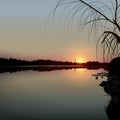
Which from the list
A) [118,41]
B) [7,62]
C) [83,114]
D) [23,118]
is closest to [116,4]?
[118,41]

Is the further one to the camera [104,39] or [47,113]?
[47,113]

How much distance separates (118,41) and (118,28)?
200mm

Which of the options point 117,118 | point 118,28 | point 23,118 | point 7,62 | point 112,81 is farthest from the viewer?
point 7,62

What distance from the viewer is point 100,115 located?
20.0m

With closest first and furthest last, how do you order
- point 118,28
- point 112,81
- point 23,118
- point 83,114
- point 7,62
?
point 118,28
point 112,81
point 23,118
point 83,114
point 7,62

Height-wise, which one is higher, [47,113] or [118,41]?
[118,41]

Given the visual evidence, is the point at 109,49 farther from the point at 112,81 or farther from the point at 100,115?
the point at 100,115

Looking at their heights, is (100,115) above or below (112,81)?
below

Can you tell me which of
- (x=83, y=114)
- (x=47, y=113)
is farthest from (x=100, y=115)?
(x=47, y=113)

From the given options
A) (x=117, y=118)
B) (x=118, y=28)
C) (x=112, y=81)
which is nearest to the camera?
(x=118, y=28)

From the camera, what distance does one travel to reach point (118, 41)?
4.55m

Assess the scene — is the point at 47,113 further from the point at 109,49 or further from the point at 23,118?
the point at 109,49

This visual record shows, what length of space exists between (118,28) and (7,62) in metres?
187

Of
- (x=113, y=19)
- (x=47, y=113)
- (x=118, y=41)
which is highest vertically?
(x=113, y=19)
